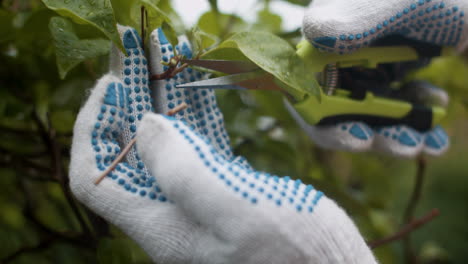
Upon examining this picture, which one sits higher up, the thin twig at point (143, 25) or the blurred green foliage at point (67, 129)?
the thin twig at point (143, 25)

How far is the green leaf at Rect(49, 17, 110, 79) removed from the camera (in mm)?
337

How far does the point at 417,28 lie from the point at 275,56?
0.68ft

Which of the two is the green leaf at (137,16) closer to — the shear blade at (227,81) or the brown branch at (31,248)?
the shear blade at (227,81)

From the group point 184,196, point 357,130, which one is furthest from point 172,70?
point 357,130

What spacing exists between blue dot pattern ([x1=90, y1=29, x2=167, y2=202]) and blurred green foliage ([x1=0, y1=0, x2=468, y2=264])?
37 mm

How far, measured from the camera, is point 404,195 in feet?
4.90

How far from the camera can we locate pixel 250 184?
281mm

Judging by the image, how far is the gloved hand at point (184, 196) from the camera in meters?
0.28

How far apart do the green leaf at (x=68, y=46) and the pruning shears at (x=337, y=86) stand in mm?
91

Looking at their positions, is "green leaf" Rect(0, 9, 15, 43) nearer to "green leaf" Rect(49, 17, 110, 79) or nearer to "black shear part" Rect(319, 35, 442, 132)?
"green leaf" Rect(49, 17, 110, 79)

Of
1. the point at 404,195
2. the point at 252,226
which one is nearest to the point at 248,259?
the point at 252,226

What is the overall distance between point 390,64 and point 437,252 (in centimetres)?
103

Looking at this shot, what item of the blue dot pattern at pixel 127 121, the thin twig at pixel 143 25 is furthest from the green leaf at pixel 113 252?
the thin twig at pixel 143 25

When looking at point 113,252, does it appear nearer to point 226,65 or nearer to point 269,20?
point 226,65
